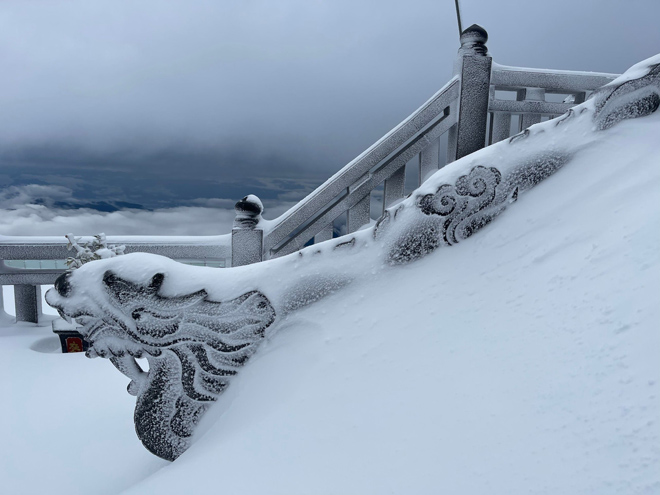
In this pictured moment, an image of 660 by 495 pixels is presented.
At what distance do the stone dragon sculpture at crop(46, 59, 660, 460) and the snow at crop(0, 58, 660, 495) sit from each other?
0.04 ft

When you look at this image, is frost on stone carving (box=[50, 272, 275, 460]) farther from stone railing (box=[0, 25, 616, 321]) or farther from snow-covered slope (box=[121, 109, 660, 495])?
stone railing (box=[0, 25, 616, 321])

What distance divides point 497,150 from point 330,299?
2.20 ft

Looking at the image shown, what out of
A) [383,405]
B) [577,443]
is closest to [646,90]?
[577,443]

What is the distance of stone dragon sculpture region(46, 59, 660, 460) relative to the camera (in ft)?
3.74

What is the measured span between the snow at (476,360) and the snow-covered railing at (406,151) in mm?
1830

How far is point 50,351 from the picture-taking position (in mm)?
3207

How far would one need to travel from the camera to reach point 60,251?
11.1 feet

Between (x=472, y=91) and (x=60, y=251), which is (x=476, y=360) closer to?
(x=472, y=91)

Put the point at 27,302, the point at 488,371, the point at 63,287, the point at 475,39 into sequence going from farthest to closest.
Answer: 1. the point at 27,302
2. the point at 475,39
3. the point at 63,287
4. the point at 488,371

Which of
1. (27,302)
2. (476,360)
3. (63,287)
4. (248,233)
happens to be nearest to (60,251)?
(27,302)

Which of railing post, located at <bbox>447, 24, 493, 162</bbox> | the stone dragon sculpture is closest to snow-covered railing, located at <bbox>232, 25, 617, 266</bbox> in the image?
railing post, located at <bbox>447, 24, 493, 162</bbox>

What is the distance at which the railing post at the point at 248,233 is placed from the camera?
310cm

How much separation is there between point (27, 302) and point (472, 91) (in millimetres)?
4256

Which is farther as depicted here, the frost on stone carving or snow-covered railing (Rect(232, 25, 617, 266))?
snow-covered railing (Rect(232, 25, 617, 266))
